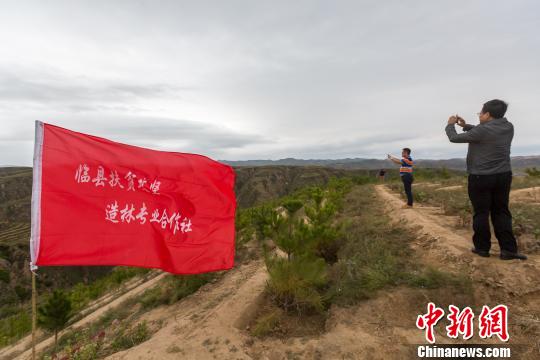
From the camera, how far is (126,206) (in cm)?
355

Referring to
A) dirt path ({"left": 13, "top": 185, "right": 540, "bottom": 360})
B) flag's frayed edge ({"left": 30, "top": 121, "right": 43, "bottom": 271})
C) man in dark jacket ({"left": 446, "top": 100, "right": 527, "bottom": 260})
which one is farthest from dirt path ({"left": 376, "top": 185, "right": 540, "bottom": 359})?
flag's frayed edge ({"left": 30, "top": 121, "right": 43, "bottom": 271})

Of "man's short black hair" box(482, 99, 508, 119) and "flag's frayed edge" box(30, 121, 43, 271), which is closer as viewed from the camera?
"flag's frayed edge" box(30, 121, 43, 271)

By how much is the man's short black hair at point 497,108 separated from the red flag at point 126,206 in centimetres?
389

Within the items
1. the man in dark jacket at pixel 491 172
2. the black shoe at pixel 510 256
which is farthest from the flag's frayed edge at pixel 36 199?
the black shoe at pixel 510 256

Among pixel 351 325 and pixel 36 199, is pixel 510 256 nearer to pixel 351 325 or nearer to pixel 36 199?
pixel 351 325

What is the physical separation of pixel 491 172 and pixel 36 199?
5509 mm

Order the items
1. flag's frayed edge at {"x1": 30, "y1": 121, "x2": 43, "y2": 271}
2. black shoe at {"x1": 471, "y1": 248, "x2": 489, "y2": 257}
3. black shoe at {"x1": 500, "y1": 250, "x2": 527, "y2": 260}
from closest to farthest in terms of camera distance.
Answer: flag's frayed edge at {"x1": 30, "y1": 121, "x2": 43, "y2": 271} < black shoe at {"x1": 500, "y1": 250, "x2": 527, "y2": 260} < black shoe at {"x1": 471, "y1": 248, "x2": 489, "y2": 257}

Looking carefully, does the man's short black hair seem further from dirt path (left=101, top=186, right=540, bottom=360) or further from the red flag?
the red flag

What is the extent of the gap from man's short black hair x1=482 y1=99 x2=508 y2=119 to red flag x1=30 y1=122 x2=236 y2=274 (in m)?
3.89

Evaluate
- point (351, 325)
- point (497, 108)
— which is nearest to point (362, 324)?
point (351, 325)

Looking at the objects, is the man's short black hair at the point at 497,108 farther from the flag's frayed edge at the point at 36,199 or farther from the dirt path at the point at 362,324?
the flag's frayed edge at the point at 36,199

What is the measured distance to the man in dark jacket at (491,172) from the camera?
12.3 feet

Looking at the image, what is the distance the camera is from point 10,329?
10.4 metres

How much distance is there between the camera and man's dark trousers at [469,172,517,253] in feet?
12.4
